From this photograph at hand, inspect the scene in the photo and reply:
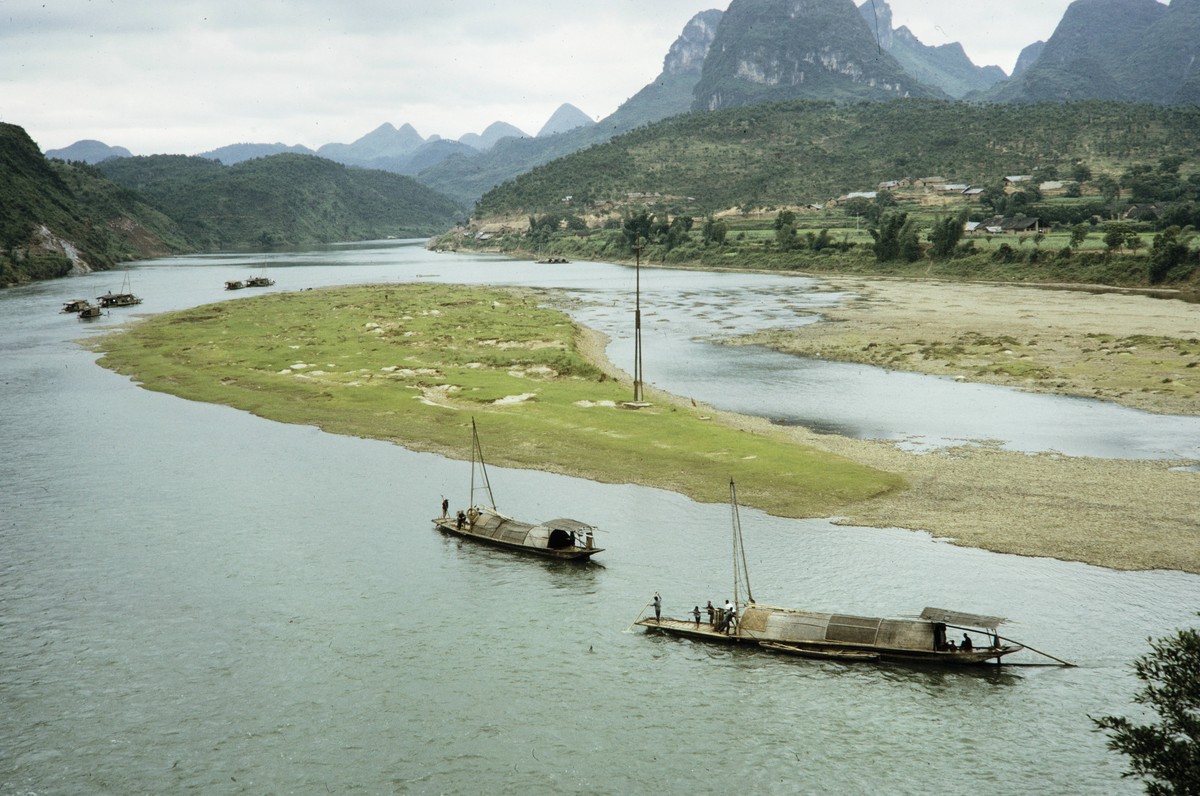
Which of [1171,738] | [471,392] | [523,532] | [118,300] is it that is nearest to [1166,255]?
[471,392]

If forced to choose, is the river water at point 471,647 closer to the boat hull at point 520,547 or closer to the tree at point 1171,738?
the boat hull at point 520,547

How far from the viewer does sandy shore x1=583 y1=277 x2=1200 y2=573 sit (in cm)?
4484

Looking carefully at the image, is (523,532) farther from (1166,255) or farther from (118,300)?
(118,300)

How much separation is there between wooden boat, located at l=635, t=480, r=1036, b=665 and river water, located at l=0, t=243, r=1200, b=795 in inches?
29.5

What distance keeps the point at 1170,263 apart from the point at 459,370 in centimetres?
12644

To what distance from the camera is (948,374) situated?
91.4 meters

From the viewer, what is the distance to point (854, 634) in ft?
112

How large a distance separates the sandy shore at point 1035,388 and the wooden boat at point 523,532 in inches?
637

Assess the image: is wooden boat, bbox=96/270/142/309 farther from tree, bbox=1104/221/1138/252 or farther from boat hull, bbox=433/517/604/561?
tree, bbox=1104/221/1138/252

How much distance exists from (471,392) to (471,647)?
4843cm

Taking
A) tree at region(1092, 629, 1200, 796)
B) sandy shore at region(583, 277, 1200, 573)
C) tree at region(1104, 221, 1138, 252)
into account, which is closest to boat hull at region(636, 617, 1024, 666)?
sandy shore at region(583, 277, 1200, 573)

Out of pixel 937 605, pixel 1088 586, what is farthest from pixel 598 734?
pixel 1088 586

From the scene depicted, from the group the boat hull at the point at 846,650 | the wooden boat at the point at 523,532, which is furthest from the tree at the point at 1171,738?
the wooden boat at the point at 523,532

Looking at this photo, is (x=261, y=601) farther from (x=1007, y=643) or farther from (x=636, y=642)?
(x=1007, y=643)
